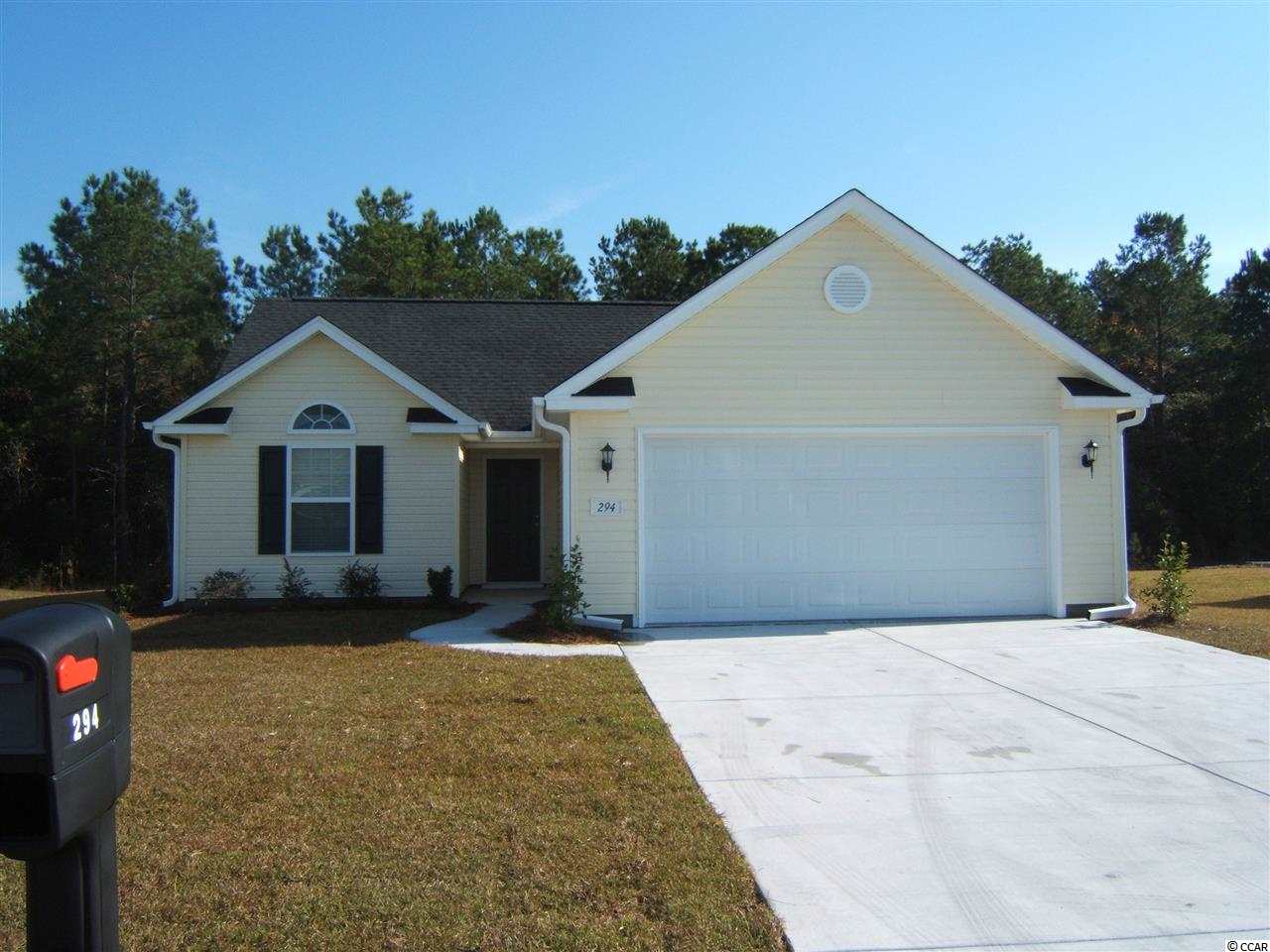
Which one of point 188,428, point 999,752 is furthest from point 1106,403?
point 188,428

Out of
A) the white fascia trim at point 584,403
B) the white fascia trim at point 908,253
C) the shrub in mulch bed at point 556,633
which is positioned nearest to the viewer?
the shrub in mulch bed at point 556,633

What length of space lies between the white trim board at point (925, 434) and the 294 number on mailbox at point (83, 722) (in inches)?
352

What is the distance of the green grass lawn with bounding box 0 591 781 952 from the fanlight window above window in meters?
5.52

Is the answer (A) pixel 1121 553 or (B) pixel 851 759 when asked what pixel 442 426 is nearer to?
(B) pixel 851 759

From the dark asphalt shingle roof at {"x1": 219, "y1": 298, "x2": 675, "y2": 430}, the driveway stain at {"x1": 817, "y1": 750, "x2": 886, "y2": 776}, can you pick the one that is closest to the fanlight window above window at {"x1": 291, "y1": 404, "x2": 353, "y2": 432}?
the dark asphalt shingle roof at {"x1": 219, "y1": 298, "x2": 675, "y2": 430}

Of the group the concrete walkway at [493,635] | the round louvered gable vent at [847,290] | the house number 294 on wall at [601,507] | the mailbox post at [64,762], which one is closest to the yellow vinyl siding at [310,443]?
the concrete walkway at [493,635]

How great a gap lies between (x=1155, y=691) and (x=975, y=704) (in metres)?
1.66

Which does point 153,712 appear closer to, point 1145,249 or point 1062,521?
point 1062,521

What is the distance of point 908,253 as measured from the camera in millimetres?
11164

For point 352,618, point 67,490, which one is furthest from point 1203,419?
point 67,490

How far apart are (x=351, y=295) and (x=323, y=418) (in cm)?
2223

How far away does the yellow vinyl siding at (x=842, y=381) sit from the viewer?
10.8 m

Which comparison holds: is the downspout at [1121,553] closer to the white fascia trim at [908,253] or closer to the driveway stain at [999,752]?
the white fascia trim at [908,253]

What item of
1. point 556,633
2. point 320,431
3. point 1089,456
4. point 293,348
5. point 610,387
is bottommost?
point 556,633
